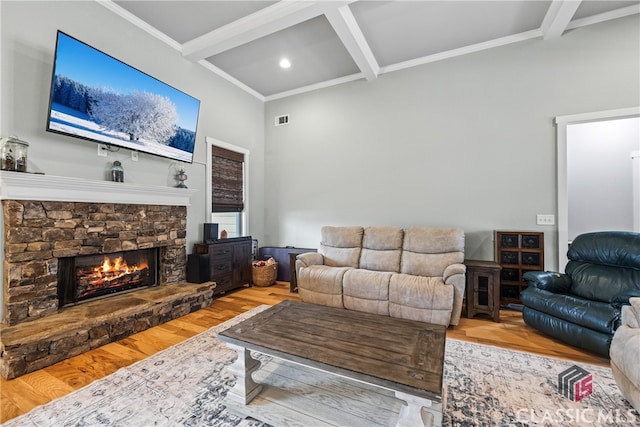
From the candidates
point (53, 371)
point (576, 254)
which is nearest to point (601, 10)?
point (576, 254)

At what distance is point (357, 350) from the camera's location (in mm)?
1477

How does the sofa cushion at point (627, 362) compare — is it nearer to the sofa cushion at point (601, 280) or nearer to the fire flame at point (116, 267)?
the sofa cushion at point (601, 280)

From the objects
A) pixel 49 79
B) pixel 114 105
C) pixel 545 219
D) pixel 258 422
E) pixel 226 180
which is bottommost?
pixel 258 422

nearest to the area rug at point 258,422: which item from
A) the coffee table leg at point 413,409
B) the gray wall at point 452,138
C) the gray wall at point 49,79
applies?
the coffee table leg at point 413,409

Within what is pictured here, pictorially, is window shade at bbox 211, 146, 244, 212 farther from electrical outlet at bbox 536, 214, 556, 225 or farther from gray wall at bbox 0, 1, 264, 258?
electrical outlet at bbox 536, 214, 556, 225

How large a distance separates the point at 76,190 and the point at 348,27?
3.09 m

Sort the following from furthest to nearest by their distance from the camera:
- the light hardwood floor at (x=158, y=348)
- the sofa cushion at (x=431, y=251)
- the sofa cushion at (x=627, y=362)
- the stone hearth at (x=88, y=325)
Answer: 1. the sofa cushion at (x=431, y=251)
2. the stone hearth at (x=88, y=325)
3. the light hardwood floor at (x=158, y=348)
4. the sofa cushion at (x=627, y=362)

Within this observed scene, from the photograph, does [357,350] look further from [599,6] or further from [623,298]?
[599,6]

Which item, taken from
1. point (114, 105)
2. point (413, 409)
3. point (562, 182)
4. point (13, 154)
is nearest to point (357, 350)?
point (413, 409)

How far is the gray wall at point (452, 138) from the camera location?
3072 millimetres

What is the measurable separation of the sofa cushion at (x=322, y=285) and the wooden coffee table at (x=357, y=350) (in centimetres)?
119

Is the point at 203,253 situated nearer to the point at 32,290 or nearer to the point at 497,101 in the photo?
the point at 32,290

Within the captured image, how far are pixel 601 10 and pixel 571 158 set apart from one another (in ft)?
7.13

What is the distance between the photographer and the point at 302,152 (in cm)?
472
